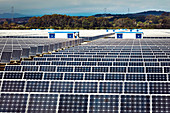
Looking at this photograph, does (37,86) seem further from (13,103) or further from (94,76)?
(94,76)

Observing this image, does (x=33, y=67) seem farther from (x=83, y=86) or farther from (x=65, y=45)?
(x=65, y=45)

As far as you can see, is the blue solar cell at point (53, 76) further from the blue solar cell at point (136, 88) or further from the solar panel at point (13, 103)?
the solar panel at point (13, 103)

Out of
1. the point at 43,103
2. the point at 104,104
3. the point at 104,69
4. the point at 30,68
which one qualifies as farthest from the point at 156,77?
the point at 30,68

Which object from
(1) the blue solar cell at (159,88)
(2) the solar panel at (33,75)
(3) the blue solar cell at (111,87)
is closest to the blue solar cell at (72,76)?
(2) the solar panel at (33,75)

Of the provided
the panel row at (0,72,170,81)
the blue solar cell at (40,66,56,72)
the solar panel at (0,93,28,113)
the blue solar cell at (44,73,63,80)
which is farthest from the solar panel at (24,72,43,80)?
the solar panel at (0,93,28,113)

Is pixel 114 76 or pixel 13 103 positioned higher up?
pixel 114 76

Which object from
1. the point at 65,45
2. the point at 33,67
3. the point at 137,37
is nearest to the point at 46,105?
the point at 33,67
